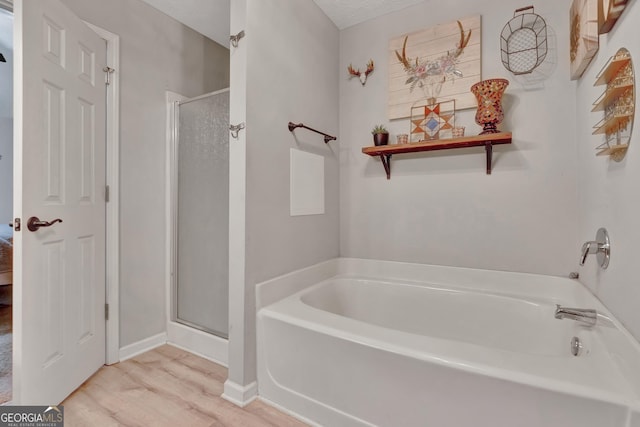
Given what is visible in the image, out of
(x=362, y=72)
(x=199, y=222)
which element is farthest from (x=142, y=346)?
(x=362, y=72)

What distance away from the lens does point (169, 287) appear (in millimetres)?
2234

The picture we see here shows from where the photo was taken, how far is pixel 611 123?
1093 millimetres

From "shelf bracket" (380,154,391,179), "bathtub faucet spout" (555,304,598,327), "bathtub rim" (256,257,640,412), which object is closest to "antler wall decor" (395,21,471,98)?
"shelf bracket" (380,154,391,179)

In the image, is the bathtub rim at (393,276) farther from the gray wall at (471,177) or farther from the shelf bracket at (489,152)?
the shelf bracket at (489,152)

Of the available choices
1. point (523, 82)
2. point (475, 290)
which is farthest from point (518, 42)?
point (475, 290)

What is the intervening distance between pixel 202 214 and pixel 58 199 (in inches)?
31.8

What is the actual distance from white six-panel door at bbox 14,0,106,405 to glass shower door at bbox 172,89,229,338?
50 centimetres

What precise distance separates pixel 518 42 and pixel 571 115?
0.54 m

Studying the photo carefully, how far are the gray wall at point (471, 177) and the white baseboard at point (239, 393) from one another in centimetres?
120

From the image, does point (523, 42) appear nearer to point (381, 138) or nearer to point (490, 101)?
point (490, 101)

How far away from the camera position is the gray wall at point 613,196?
96 centimetres

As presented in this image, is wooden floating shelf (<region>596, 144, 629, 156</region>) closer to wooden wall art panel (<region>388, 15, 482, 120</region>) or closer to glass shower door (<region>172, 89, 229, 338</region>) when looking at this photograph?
wooden wall art panel (<region>388, 15, 482, 120</region>)

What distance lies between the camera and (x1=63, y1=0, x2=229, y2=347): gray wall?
6.45 ft

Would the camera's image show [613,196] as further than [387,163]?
No
